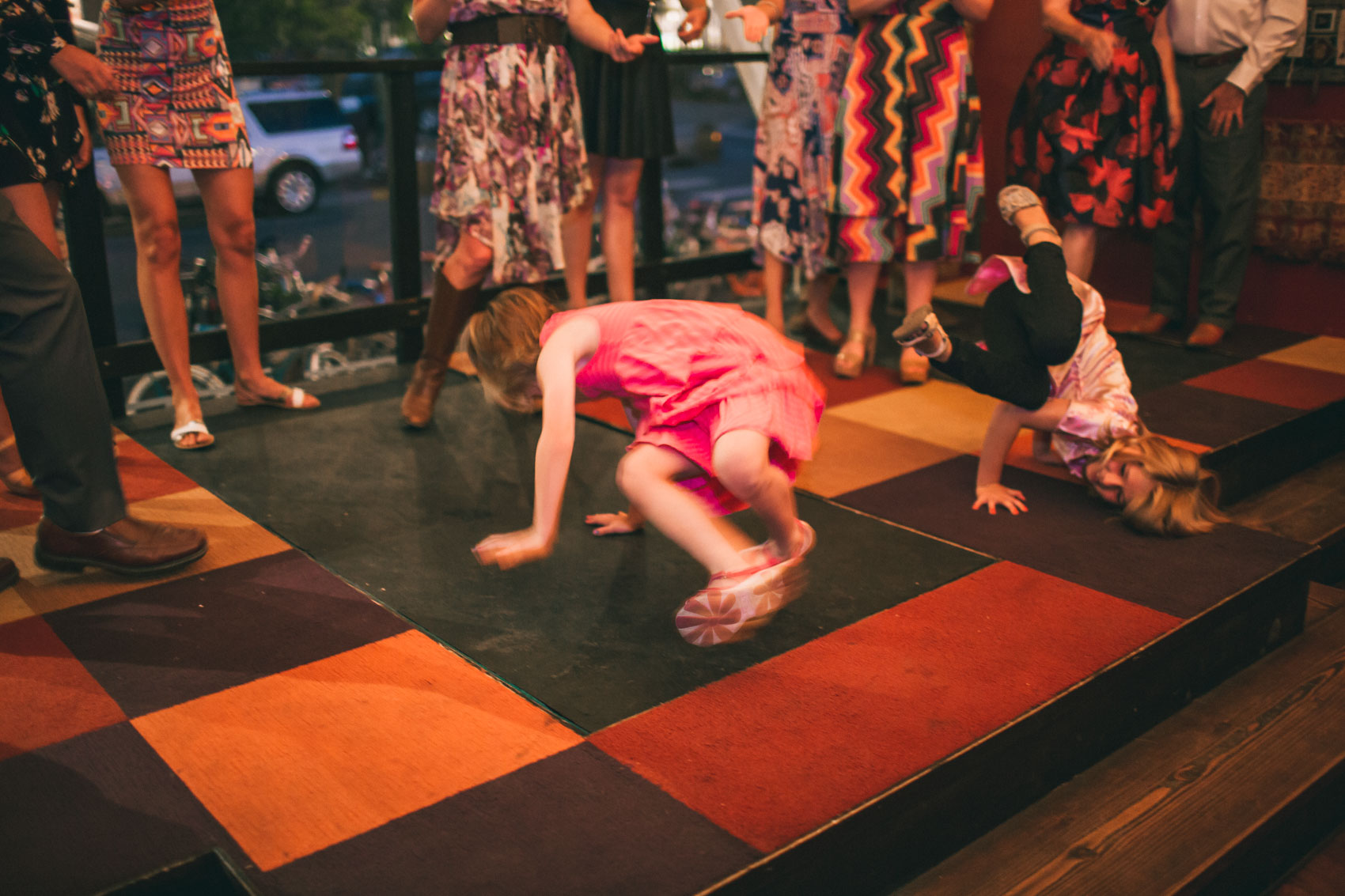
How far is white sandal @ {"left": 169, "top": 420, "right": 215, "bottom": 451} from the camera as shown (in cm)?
271

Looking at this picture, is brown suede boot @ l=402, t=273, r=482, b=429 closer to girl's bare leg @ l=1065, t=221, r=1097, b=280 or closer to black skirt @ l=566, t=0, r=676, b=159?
black skirt @ l=566, t=0, r=676, b=159

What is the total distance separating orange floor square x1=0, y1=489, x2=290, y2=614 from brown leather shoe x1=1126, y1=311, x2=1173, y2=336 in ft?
9.47

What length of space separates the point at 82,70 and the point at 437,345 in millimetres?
1006

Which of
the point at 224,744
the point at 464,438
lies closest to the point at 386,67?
the point at 464,438

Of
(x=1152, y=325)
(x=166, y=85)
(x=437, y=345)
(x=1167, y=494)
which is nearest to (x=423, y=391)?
(x=437, y=345)

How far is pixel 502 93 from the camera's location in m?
2.74

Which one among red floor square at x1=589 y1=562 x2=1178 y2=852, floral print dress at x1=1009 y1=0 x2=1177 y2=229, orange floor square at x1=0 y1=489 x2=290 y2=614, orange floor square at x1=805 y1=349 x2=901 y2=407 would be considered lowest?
red floor square at x1=589 y1=562 x2=1178 y2=852

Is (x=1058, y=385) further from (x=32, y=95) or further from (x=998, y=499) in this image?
(x=32, y=95)

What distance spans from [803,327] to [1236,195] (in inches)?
57.1

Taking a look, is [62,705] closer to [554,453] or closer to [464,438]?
[554,453]

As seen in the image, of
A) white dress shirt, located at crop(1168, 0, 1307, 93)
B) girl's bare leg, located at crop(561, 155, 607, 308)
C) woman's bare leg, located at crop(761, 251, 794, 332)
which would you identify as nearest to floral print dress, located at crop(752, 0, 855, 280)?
woman's bare leg, located at crop(761, 251, 794, 332)

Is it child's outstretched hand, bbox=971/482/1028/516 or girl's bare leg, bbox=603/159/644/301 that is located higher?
girl's bare leg, bbox=603/159/644/301

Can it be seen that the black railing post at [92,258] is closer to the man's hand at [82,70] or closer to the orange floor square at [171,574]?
the man's hand at [82,70]

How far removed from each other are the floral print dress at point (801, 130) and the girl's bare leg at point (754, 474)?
1.77m
